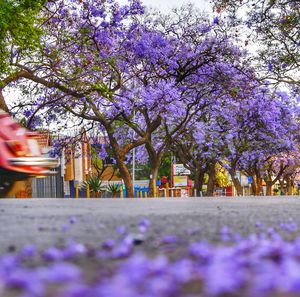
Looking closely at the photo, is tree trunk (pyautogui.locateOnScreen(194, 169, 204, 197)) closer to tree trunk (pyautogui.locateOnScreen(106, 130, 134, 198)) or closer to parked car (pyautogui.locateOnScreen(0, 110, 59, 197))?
tree trunk (pyautogui.locateOnScreen(106, 130, 134, 198))

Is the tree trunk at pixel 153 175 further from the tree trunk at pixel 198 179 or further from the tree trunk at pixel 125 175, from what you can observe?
the tree trunk at pixel 198 179

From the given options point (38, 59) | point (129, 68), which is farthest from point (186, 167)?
point (38, 59)

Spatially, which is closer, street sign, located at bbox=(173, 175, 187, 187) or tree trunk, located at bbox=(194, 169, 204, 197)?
street sign, located at bbox=(173, 175, 187, 187)

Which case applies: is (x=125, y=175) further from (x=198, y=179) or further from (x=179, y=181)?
(x=198, y=179)

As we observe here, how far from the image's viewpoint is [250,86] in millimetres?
29641

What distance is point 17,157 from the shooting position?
12.2 metres

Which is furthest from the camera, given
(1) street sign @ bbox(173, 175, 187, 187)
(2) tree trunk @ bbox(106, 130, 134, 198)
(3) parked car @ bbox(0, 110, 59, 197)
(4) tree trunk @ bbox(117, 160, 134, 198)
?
(1) street sign @ bbox(173, 175, 187, 187)

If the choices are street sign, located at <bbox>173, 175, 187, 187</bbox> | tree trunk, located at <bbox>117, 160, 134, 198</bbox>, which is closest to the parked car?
tree trunk, located at <bbox>117, 160, 134, 198</bbox>

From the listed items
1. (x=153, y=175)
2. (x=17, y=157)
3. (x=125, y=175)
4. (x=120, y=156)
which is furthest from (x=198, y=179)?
(x=17, y=157)

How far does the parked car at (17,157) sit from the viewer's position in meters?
12.1

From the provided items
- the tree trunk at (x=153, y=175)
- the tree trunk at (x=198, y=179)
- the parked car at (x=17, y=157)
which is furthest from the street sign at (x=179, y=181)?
the parked car at (x=17, y=157)

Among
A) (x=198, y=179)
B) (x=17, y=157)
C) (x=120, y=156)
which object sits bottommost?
(x=198, y=179)

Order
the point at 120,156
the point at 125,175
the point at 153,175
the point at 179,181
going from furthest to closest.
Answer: the point at 179,181
the point at 153,175
the point at 125,175
the point at 120,156

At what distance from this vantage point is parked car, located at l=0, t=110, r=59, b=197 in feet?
39.6
